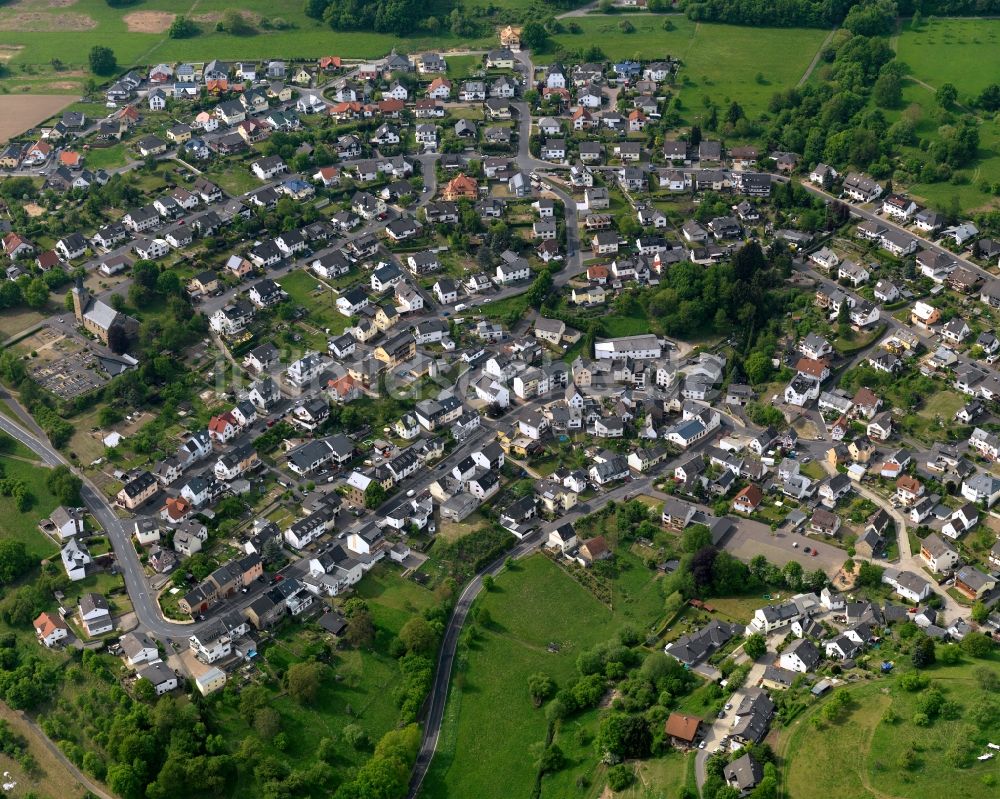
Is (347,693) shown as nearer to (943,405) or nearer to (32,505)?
(32,505)

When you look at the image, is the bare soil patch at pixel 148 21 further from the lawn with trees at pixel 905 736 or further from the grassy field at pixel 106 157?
the lawn with trees at pixel 905 736

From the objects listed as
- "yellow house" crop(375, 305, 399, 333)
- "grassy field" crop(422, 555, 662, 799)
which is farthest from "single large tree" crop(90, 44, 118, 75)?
"grassy field" crop(422, 555, 662, 799)

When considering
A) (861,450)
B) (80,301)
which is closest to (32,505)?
(80,301)

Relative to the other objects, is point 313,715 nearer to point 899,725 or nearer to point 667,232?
point 899,725

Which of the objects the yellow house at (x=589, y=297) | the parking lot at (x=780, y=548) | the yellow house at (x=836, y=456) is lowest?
the parking lot at (x=780, y=548)

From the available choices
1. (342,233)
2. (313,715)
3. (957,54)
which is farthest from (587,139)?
(313,715)

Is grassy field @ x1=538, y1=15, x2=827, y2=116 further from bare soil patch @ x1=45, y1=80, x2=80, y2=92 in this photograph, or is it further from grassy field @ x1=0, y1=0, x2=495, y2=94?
bare soil patch @ x1=45, y1=80, x2=80, y2=92

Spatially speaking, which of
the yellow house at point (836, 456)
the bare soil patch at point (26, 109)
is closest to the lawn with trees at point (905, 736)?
the yellow house at point (836, 456)

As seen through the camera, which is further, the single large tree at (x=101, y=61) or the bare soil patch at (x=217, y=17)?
the bare soil patch at (x=217, y=17)

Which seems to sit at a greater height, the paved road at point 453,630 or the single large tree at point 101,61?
the single large tree at point 101,61
